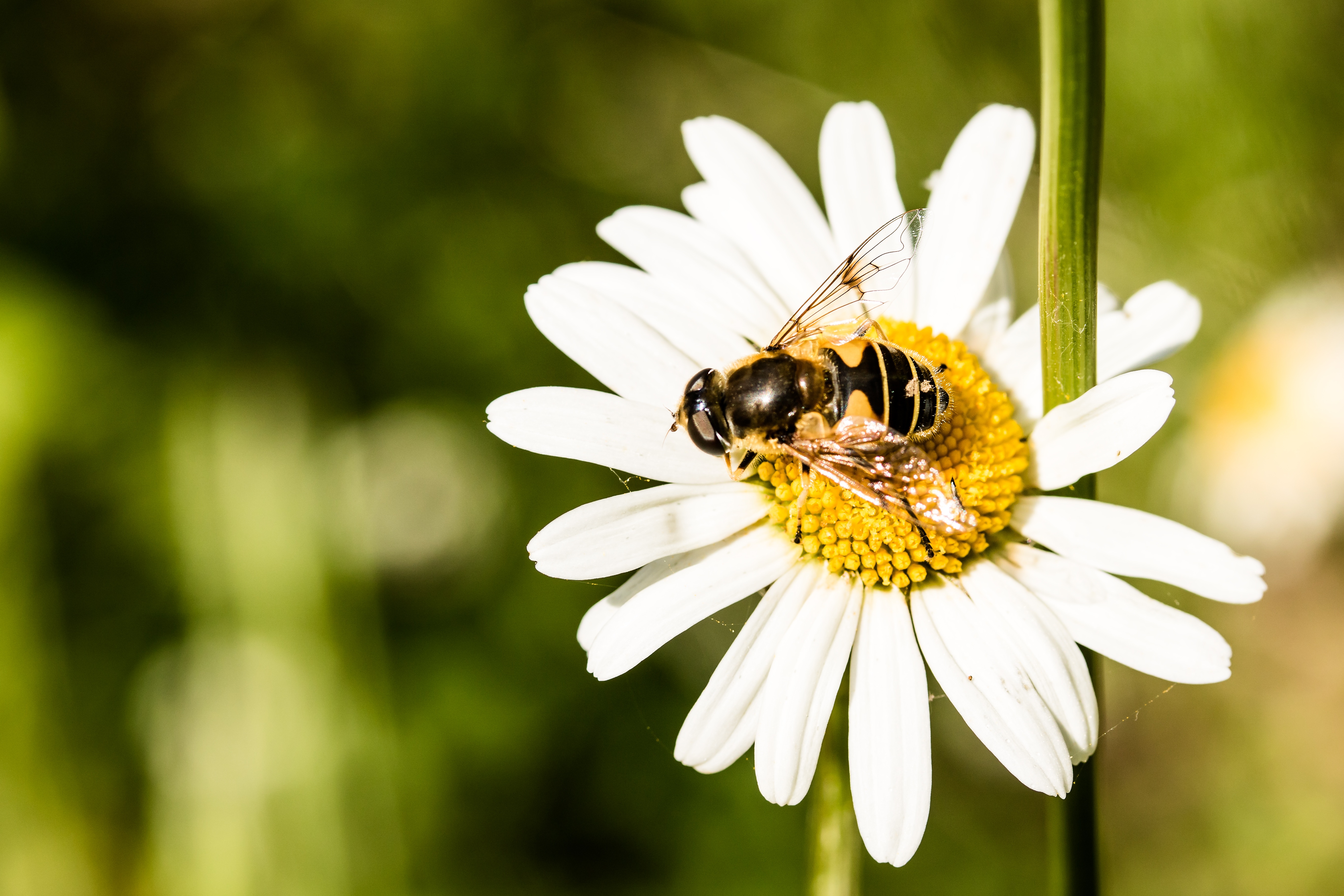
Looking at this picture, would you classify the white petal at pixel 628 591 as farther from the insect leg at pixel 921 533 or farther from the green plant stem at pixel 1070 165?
the green plant stem at pixel 1070 165

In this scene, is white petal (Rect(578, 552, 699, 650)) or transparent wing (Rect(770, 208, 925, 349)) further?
transparent wing (Rect(770, 208, 925, 349))

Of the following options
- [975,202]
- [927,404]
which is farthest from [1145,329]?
[927,404]

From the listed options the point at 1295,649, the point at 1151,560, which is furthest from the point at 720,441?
the point at 1295,649

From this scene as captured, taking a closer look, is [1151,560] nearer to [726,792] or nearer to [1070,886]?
[1070,886]

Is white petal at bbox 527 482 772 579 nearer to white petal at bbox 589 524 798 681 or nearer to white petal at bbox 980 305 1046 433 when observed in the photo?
white petal at bbox 589 524 798 681

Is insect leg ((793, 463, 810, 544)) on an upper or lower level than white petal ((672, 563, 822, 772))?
upper

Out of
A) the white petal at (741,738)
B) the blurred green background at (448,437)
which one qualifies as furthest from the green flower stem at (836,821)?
the blurred green background at (448,437)

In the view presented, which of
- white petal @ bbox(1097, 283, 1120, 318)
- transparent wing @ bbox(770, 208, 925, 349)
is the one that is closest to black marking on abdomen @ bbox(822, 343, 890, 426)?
transparent wing @ bbox(770, 208, 925, 349)
